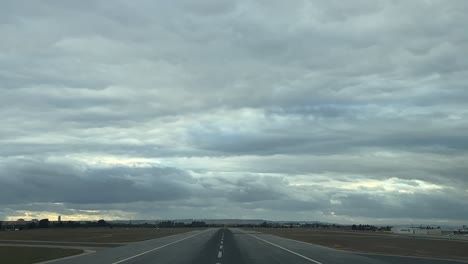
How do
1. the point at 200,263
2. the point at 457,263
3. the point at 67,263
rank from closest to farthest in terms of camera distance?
the point at 200,263 → the point at 67,263 → the point at 457,263

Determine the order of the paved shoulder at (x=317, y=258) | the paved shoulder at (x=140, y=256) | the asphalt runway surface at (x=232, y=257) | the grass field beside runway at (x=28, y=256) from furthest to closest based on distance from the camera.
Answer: the grass field beside runway at (x=28, y=256), the paved shoulder at (x=317, y=258), the paved shoulder at (x=140, y=256), the asphalt runway surface at (x=232, y=257)

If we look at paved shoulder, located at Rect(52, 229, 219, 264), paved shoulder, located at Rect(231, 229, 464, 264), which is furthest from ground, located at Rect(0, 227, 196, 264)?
paved shoulder, located at Rect(231, 229, 464, 264)

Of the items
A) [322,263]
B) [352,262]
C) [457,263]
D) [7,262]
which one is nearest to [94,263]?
[7,262]

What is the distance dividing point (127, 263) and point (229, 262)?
559cm

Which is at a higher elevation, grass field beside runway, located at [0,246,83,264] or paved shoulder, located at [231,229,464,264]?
paved shoulder, located at [231,229,464,264]

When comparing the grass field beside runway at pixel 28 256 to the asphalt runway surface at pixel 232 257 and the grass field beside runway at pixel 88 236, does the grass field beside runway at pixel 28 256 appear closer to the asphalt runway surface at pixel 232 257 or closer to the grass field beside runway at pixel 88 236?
the asphalt runway surface at pixel 232 257

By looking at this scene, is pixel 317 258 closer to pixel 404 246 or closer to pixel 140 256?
pixel 140 256

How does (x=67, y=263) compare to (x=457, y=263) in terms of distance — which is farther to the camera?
(x=457, y=263)

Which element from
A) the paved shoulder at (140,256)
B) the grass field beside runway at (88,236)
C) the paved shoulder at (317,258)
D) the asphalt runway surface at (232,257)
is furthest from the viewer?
the grass field beside runway at (88,236)

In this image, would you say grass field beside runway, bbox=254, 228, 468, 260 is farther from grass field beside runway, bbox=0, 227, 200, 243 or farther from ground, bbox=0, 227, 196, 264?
grass field beside runway, bbox=0, 227, 200, 243

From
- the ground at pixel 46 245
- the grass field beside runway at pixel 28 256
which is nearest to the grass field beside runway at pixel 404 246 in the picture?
the ground at pixel 46 245

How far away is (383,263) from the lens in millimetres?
30406

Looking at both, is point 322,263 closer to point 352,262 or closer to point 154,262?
point 352,262

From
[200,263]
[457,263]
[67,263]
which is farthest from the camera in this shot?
[457,263]
